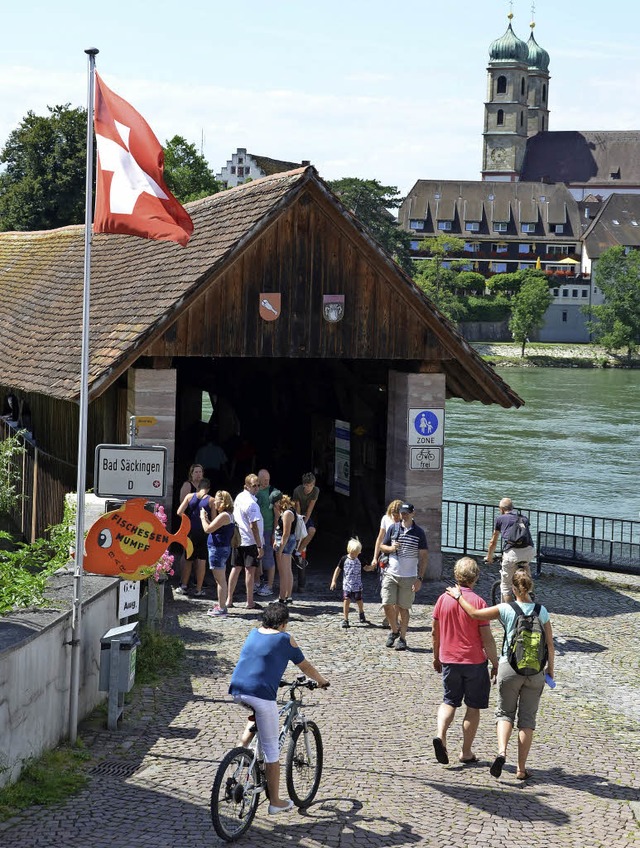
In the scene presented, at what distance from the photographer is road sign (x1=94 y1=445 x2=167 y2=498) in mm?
11906

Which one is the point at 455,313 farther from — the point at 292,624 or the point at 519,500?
the point at 292,624

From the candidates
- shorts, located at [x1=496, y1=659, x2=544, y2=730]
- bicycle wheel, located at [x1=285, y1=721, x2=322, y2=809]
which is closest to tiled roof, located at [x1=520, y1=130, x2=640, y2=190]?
shorts, located at [x1=496, y1=659, x2=544, y2=730]

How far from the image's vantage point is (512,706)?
9.90 metres

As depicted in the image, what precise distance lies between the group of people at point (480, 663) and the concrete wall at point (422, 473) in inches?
332

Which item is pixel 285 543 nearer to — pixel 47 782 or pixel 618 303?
pixel 47 782

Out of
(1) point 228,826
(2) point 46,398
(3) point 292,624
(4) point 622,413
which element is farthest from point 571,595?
(4) point 622,413

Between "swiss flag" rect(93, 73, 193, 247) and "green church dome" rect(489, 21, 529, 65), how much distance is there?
623ft

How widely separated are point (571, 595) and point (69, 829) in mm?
11461

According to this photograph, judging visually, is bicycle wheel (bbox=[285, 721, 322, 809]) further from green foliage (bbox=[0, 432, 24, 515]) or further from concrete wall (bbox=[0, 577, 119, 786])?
green foliage (bbox=[0, 432, 24, 515])

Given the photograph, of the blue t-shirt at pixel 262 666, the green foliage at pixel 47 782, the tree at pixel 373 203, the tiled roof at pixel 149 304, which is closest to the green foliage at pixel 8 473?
the tiled roof at pixel 149 304

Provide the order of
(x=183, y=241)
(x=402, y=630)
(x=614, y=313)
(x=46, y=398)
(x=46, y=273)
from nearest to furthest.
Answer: (x=183, y=241)
(x=402, y=630)
(x=46, y=398)
(x=46, y=273)
(x=614, y=313)

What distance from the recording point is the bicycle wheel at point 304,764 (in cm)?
858

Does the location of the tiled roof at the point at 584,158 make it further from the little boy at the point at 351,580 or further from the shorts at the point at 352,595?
the shorts at the point at 352,595

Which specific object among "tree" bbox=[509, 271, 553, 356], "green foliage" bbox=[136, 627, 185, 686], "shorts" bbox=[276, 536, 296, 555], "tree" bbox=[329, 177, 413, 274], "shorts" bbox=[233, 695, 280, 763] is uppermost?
"tree" bbox=[329, 177, 413, 274]
